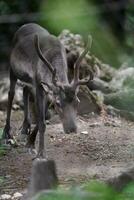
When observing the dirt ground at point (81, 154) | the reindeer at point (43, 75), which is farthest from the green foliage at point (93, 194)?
the reindeer at point (43, 75)

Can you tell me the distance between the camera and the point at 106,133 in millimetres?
9828

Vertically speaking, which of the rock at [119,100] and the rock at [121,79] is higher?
the rock at [121,79]

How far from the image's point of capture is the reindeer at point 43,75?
25.7 feet

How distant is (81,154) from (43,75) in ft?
3.85

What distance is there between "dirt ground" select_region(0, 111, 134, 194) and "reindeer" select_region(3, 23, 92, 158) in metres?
0.36

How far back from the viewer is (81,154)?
27.8 feet

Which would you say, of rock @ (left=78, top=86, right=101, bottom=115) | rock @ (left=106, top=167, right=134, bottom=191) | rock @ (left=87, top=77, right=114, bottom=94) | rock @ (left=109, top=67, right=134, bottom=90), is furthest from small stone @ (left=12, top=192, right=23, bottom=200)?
rock @ (left=87, top=77, right=114, bottom=94)

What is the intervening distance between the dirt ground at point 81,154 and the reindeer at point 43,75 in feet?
1.17

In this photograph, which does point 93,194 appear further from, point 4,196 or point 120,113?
point 120,113

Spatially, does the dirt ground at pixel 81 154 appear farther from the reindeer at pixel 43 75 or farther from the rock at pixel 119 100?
the rock at pixel 119 100

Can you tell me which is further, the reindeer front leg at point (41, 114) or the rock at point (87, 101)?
the rock at point (87, 101)

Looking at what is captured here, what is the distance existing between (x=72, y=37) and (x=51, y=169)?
9.05 meters

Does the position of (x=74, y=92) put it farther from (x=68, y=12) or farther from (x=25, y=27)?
(x=68, y=12)

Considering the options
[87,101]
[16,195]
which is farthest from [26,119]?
[16,195]
